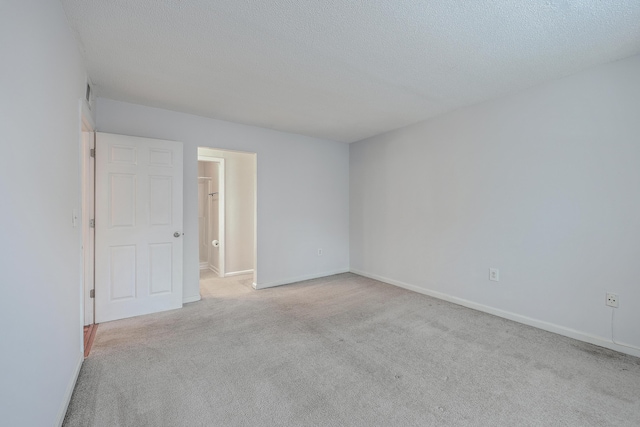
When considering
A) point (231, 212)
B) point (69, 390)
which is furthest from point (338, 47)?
point (231, 212)

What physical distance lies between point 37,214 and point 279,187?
3.08 m

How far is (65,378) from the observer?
165 centimetres

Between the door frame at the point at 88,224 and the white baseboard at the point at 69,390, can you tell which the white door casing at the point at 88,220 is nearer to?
the door frame at the point at 88,224

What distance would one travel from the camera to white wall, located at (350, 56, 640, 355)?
227 centimetres

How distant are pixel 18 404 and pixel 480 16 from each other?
9.90ft

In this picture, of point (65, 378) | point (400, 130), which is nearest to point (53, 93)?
point (65, 378)

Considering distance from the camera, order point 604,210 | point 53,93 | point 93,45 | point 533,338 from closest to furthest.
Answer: point 53,93, point 93,45, point 604,210, point 533,338

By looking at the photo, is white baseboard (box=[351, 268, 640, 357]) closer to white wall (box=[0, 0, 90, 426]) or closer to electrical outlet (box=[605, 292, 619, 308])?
electrical outlet (box=[605, 292, 619, 308])

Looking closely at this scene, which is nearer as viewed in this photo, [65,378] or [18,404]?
[18,404]

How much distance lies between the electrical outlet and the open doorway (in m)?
4.24

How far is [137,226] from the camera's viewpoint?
3045 millimetres

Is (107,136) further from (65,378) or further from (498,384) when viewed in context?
(498,384)

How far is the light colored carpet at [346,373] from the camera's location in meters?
1.59

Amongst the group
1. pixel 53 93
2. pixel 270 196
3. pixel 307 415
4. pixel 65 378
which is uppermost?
pixel 53 93
